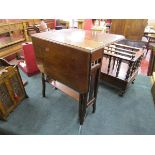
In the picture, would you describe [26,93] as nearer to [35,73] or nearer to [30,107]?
[30,107]

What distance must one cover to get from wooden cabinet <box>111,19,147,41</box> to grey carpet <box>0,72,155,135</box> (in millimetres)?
2428

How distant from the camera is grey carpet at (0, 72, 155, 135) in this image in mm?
1700

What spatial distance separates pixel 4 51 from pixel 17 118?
79.1 inches

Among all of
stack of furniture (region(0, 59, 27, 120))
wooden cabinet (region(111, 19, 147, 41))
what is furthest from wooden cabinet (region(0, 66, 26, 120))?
wooden cabinet (region(111, 19, 147, 41))

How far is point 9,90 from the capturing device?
6.05ft

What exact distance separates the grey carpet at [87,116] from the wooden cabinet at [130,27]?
2428 millimetres

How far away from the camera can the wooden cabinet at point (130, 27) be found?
4.10 metres

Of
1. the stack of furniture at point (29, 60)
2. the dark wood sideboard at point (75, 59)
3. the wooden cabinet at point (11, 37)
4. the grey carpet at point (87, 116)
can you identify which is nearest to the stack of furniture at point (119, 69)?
the grey carpet at point (87, 116)

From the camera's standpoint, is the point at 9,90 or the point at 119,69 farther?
the point at 119,69

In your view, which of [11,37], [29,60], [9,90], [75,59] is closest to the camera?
[75,59]

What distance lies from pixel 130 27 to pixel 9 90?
3.84 meters

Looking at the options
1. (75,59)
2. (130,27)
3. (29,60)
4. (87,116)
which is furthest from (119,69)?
(130,27)

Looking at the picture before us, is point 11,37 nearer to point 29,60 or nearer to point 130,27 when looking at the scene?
point 29,60

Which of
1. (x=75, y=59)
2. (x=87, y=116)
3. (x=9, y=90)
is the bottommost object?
(x=87, y=116)
